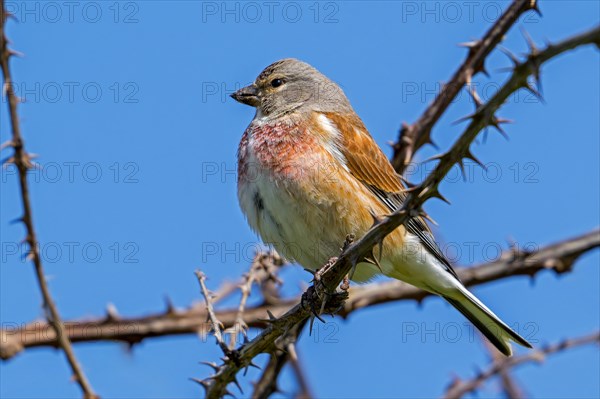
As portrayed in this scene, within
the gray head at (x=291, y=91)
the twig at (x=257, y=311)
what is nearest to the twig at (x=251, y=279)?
the twig at (x=257, y=311)

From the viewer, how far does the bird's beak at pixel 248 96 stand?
6.23m

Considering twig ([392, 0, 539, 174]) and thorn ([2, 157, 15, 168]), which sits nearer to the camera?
thorn ([2, 157, 15, 168])

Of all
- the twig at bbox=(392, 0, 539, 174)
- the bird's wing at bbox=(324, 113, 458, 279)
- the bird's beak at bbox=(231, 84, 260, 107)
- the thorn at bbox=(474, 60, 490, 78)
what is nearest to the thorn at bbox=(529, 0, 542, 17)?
the twig at bbox=(392, 0, 539, 174)

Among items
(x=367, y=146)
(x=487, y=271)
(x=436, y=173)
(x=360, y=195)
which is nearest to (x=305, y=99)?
(x=367, y=146)

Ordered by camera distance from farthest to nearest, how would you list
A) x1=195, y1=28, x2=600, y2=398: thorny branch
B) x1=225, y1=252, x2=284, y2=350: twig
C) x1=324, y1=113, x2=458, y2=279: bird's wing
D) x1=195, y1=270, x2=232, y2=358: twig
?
x1=324, y1=113, x2=458, y2=279: bird's wing, x1=225, y1=252, x2=284, y2=350: twig, x1=195, y1=270, x2=232, y2=358: twig, x1=195, y1=28, x2=600, y2=398: thorny branch

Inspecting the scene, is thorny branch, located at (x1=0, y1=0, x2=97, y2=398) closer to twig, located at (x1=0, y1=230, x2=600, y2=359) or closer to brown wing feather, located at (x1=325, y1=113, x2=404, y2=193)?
twig, located at (x1=0, y1=230, x2=600, y2=359)

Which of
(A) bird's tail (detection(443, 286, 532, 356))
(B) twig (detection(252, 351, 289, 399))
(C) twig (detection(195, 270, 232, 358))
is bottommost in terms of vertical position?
(A) bird's tail (detection(443, 286, 532, 356))

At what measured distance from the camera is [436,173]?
2631 millimetres

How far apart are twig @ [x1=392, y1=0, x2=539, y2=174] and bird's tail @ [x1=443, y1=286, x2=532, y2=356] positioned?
868 millimetres

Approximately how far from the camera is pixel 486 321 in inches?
203

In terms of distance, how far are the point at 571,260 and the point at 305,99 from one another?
2493mm

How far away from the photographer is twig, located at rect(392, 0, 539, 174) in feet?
11.8

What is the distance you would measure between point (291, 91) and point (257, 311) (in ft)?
7.22

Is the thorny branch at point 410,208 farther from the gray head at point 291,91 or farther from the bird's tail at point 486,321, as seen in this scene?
the gray head at point 291,91
